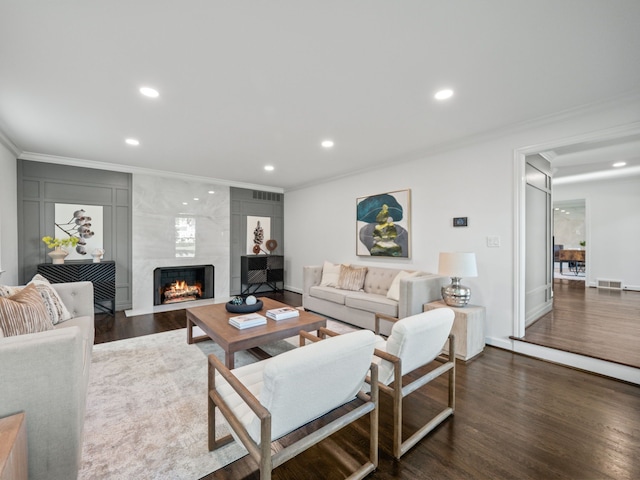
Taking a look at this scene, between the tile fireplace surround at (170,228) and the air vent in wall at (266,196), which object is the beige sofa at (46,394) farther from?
the air vent in wall at (266,196)

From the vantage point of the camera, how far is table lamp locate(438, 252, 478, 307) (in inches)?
124

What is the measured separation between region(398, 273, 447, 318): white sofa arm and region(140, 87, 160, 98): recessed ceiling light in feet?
10.6

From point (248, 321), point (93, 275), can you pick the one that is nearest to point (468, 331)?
point (248, 321)

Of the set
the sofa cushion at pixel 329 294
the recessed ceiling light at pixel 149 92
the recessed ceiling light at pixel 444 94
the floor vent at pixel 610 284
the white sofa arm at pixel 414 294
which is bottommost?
the floor vent at pixel 610 284

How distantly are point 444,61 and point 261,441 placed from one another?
2599 millimetres

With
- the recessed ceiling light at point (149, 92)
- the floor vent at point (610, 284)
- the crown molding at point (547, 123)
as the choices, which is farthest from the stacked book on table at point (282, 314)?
the floor vent at point (610, 284)

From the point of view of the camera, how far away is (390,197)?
15.2 ft

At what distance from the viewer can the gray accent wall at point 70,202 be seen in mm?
4324

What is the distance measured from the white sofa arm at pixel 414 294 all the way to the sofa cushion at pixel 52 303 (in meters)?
3.52

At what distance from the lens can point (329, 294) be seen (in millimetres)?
4527

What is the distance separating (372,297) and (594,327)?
2859 mm

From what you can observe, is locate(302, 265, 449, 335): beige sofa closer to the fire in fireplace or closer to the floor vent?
the fire in fireplace

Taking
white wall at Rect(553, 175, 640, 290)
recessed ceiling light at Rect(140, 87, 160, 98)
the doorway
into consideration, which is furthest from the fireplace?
white wall at Rect(553, 175, 640, 290)

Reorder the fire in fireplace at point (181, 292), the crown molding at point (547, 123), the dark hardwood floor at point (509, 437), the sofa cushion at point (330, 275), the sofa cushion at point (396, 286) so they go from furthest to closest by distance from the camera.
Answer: the fire in fireplace at point (181, 292)
the sofa cushion at point (330, 275)
the sofa cushion at point (396, 286)
the crown molding at point (547, 123)
the dark hardwood floor at point (509, 437)
